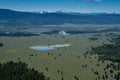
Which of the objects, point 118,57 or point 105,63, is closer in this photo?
point 105,63

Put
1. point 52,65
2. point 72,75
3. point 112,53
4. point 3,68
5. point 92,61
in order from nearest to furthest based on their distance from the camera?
point 3,68 → point 72,75 → point 52,65 → point 92,61 → point 112,53

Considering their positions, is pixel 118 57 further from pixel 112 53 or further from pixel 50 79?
pixel 50 79

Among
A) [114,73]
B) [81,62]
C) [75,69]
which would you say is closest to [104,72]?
[114,73]

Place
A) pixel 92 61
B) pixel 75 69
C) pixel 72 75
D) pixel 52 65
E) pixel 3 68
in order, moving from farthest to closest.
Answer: pixel 92 61, pixel 52 65, pixel 75 69, pixel 72 75, pixel 3 68

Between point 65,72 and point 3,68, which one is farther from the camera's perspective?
point 65,72

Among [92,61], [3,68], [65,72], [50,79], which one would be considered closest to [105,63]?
[92,61]

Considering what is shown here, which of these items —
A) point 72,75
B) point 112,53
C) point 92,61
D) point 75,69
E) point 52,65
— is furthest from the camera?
point 112,53

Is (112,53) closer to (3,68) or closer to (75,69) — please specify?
(75,69)

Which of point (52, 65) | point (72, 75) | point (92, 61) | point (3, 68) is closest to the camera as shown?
point (3, 68)

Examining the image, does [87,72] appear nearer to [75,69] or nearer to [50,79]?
[75,69]
